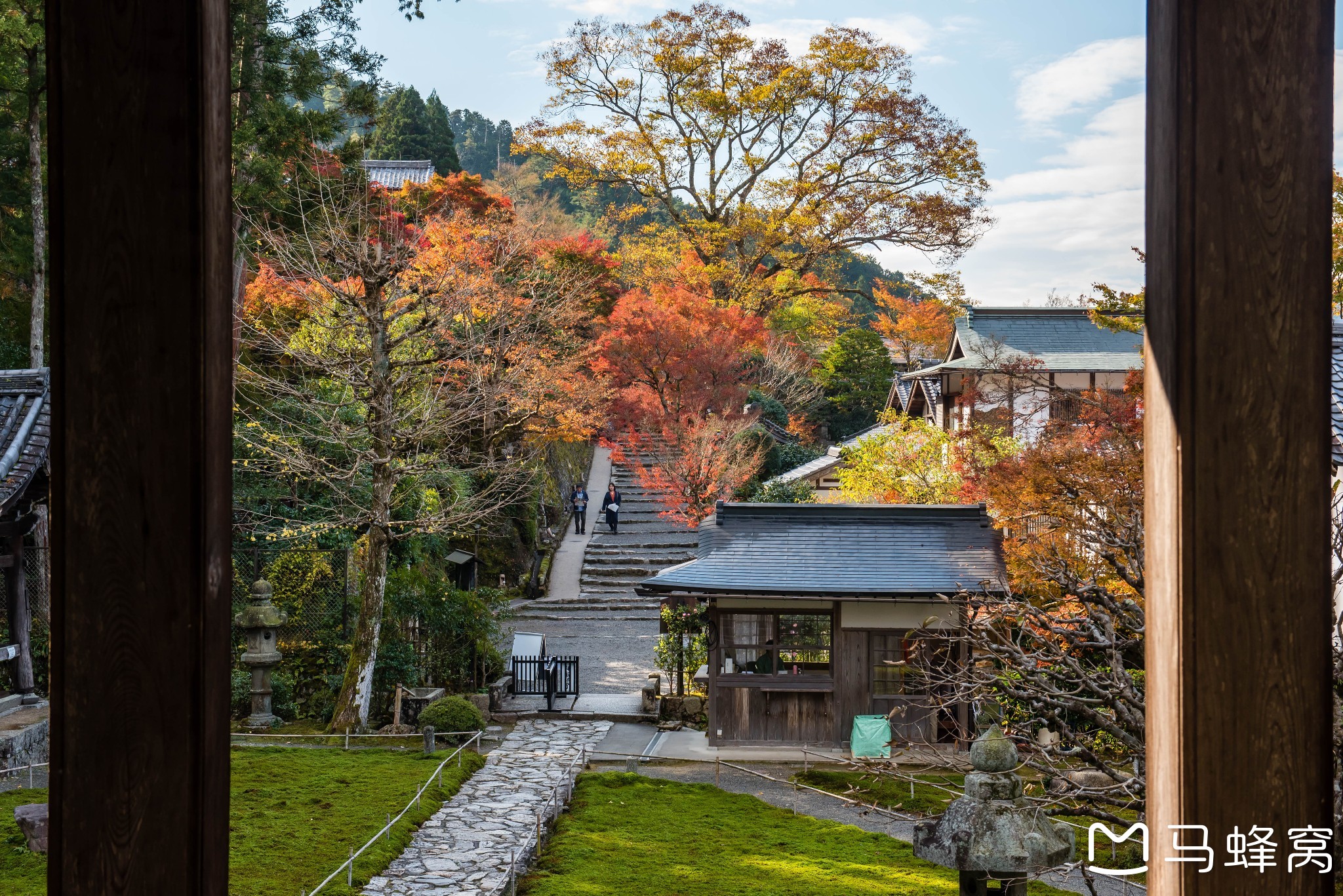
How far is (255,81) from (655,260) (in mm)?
12414

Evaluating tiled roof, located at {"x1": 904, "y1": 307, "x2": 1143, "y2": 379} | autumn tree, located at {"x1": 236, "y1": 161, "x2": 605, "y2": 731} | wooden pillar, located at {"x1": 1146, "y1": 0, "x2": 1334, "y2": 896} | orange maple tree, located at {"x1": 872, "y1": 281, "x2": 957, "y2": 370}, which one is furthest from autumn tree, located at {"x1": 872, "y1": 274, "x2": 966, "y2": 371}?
wooden pillar, located at {"x1": 1146, "y1": 0, "x2": 1334, "y2": 896}

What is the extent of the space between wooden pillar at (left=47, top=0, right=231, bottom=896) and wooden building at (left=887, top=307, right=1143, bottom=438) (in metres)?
16.9

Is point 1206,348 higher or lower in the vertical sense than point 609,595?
higher

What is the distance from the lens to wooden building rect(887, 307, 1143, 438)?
18.5 m

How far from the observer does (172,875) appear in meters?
1.14

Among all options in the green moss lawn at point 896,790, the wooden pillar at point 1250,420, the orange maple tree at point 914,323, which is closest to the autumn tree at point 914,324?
the orange maple tree at point 914,323

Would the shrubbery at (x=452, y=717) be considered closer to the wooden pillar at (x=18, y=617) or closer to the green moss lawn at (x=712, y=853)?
the green moss lawn at (x=712, y=853)

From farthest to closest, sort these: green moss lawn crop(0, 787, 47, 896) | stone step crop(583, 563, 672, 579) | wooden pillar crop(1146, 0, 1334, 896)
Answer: stone step crop(583, 563, 672, 579) < green moss lawn crop(0, 787, 47, 896) < wooden pillar crop(1146, 0, 1334, 896)

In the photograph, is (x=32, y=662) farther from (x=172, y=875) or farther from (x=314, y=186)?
(x=172, y=875)

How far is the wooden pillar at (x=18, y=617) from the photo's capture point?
10.1m

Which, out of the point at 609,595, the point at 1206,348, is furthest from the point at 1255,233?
the point at 609,595

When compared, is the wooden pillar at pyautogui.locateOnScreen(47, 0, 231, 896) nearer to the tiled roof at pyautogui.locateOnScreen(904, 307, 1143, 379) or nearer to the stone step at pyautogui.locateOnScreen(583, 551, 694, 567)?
the tiled roof at pyautogui.locateOnScreen(904, 307, 1143, 379)

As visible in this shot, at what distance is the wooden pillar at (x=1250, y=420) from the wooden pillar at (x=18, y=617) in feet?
37.6

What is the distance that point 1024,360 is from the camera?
739 inches
